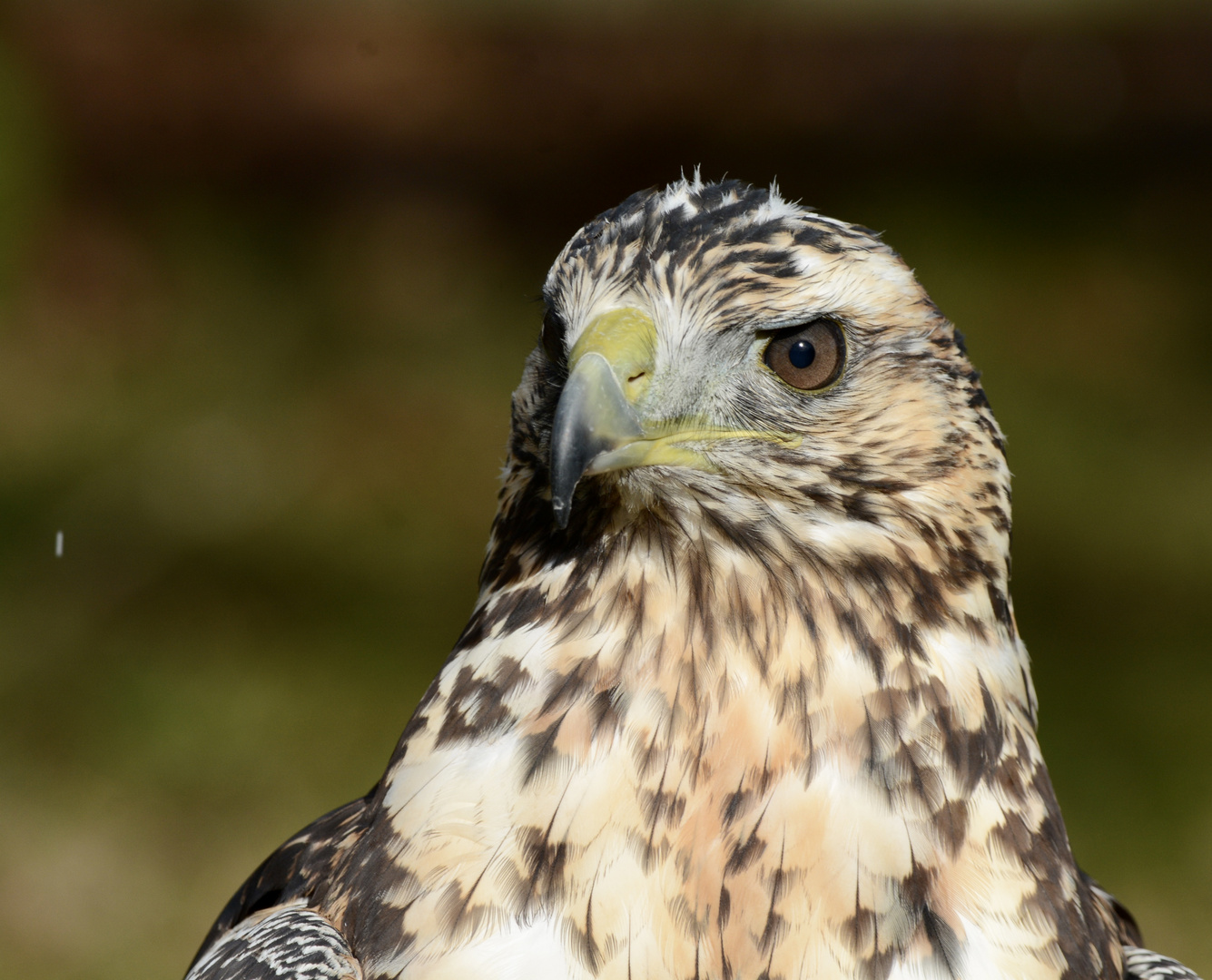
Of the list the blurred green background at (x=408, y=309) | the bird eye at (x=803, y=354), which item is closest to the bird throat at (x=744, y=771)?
the bird eye at (x=803, y=354)

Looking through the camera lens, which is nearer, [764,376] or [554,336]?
[764,376]

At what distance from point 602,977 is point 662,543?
2.12ft

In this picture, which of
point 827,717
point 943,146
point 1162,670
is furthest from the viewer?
point 943,146

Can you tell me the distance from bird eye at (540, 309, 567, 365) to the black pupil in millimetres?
357

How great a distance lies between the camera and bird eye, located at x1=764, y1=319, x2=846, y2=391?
219cm

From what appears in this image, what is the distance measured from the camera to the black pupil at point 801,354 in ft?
7.17

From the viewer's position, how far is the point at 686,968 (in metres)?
2.03

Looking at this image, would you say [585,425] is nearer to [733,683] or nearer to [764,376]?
[764,376]

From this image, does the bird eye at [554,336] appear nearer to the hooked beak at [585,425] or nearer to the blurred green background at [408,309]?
the hooked beak at [585,425]

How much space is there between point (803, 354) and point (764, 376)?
7cm

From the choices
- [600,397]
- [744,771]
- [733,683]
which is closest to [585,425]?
[600,397]

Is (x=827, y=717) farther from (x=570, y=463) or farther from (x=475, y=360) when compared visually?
(x=475, y=360)

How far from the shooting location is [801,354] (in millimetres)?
2186

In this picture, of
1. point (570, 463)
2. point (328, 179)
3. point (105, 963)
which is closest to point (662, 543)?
point (570, 463)
